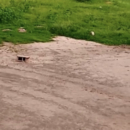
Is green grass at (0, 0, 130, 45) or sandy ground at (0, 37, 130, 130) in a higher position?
green grass at (0, 0, 130, 45)

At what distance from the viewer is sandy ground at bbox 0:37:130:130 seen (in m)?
9.43

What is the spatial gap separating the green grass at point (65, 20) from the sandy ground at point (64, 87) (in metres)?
1.37

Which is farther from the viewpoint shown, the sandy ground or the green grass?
the green grass

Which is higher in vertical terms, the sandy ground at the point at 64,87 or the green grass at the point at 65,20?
the green grass at the point at 65,20

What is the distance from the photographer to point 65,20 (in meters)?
19.5

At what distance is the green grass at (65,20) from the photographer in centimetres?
1755

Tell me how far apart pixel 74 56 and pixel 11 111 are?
547cm

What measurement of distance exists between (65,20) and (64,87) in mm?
8398

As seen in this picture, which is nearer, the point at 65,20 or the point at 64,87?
the point at 64,87

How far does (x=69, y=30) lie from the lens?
18125 millimetres

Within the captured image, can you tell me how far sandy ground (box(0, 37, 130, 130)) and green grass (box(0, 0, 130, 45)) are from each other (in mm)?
1371

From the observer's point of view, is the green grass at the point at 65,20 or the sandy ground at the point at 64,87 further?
the green grass at the point at 65,20

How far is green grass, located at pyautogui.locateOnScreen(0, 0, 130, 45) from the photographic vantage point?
57.6 ft

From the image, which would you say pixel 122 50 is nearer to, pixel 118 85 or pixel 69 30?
pixel 69 30
